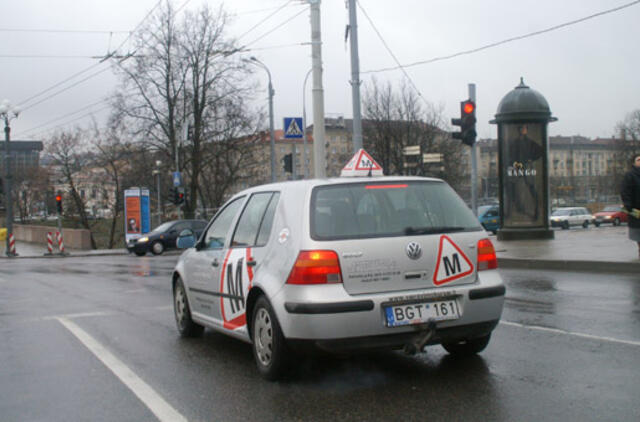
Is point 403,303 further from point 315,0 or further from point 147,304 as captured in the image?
point 315,0

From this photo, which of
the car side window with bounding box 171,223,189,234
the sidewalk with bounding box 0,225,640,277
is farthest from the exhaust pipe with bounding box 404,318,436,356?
the car side window with bounding box 171,223,189,234

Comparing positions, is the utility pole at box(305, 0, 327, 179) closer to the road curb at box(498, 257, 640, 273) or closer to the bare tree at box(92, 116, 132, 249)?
the road curb at box(498, 257, 640, 273)

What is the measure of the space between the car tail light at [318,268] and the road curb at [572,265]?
29.0 feet

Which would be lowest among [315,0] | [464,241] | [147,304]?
[147,304]

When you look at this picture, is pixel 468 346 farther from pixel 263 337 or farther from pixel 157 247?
pixel 157 247

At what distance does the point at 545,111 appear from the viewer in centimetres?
2111

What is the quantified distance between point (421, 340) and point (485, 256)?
89 centimetres

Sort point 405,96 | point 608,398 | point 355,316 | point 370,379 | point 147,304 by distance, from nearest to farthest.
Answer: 1. point 608,398
2. point 355,316
3. point 370,379
4. point 147,304
5. point 405,96

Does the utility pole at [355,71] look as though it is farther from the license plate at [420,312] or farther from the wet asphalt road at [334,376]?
the license plate at [420,312]

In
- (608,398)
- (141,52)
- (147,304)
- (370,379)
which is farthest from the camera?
(141,52)

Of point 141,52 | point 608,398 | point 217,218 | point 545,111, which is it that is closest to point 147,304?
point 217,218

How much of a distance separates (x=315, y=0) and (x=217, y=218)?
11.6m

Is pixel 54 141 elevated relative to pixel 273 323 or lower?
elevated

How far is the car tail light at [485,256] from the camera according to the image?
5.44 metres
